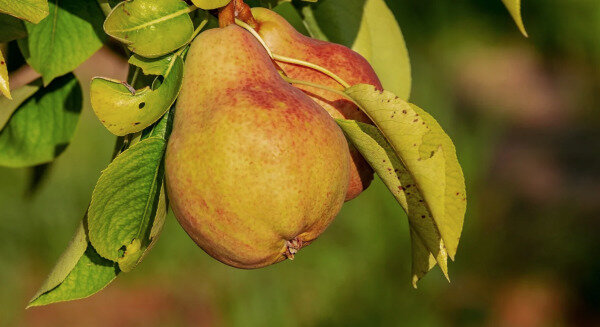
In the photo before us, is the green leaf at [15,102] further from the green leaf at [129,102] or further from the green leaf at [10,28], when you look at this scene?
the green leaf at [129,102]

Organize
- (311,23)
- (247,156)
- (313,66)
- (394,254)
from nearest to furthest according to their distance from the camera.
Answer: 1. (247,156)
2. (313,66)
3. (311,23)
4. (394,254)

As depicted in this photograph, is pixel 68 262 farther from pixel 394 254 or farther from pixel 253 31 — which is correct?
pixel 394 254

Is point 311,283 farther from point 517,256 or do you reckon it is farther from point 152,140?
point 152,140

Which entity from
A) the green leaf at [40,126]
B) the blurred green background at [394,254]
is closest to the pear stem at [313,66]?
the green leaf at [40,126]

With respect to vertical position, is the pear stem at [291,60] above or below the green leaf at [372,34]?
above

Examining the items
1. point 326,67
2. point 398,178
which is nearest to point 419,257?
point 398,178

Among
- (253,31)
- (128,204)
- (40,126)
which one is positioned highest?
(253,31)

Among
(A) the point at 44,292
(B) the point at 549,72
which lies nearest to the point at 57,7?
(A) the point at 44,292
